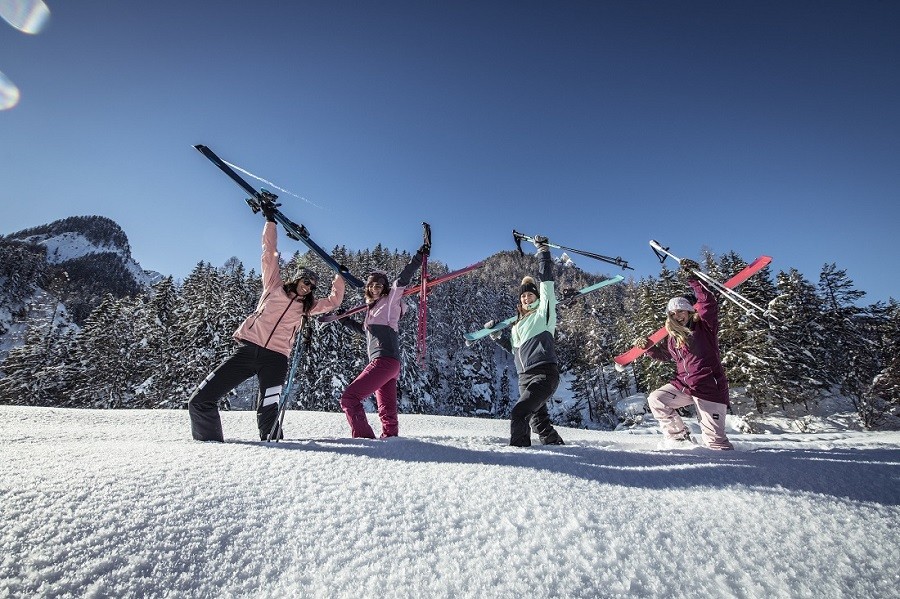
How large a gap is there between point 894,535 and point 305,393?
27.3 m

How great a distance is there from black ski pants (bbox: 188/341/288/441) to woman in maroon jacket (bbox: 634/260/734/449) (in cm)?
426

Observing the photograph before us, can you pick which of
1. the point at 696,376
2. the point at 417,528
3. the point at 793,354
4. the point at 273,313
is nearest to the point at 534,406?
the point at 696,376

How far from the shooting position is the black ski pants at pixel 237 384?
3.37m

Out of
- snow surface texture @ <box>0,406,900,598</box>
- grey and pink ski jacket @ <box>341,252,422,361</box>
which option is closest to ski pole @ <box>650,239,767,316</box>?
snow surface texture @ <box>0,406,900,598</box>

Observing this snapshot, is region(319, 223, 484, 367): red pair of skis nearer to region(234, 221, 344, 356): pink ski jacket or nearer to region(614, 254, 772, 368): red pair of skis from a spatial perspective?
region(234, 221, 344, 356): pink ski jacket

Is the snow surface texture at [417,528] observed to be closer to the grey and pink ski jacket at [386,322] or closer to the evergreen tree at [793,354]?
the grey and pink ski jacket at [386,322]

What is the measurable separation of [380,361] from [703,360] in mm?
3729

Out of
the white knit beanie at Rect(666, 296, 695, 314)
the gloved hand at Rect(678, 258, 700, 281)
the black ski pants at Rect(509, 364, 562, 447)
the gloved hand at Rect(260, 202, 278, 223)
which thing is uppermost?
the gloved hand at Rect(260, 202, 278, 223)

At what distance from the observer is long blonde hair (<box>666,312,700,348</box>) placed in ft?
14.0

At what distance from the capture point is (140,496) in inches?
59.6

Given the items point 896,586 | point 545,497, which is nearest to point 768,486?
point 896,586

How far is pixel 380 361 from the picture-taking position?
4164mm

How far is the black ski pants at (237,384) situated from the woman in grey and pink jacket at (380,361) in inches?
30.0

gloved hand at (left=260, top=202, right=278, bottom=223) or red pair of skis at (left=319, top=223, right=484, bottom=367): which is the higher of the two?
gloved hand at (left=260, top=202, right=278, bottom=223)
